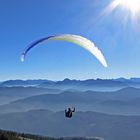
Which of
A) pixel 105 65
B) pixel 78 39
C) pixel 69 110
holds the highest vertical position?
pixel 78 39

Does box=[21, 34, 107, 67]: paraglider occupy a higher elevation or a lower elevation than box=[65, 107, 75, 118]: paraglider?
higher

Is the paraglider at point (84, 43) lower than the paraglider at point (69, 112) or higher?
higher

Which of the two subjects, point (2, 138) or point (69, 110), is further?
point (2, 138)

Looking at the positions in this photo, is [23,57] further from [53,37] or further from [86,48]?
[86,48]

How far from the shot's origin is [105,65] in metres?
35.1

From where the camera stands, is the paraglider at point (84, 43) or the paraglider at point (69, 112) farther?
the paraglider at point (69, 112)

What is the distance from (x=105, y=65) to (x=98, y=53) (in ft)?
6.05

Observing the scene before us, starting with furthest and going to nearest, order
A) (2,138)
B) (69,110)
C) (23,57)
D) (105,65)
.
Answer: (2,138) < (69,110) < (23,57) < (105,65)

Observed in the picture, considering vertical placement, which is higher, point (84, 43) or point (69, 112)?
point (84, 43)

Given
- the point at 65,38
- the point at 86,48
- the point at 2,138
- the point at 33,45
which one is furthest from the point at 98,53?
the point at 2,138

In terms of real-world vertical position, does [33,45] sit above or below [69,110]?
above

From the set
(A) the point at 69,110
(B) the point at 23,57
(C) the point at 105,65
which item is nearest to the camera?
(C) the point at 105,65

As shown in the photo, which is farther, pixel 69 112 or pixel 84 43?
pixel 69 112

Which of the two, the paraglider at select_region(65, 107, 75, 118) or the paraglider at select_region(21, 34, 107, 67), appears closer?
the paraglider at select_region(21, 34, 107, 67)
